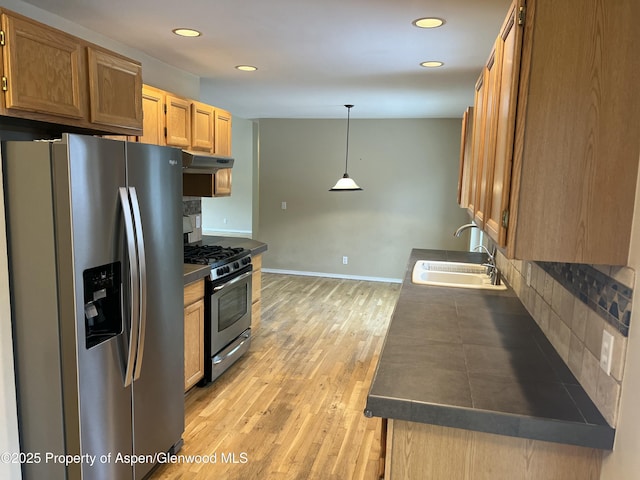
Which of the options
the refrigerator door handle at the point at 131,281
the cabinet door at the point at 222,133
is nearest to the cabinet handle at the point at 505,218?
the refrigerator door handle at the point at 131,281

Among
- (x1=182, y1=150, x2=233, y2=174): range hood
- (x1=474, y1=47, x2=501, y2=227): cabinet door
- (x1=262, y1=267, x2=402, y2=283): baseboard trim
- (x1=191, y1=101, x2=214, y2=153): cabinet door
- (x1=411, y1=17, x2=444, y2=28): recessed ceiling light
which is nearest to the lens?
(x1=474, y1=47, x2=501, y2=227): cabinet door

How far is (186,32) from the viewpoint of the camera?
2.69m

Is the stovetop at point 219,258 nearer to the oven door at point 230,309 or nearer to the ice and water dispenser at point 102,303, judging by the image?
the oven door at point 230,309

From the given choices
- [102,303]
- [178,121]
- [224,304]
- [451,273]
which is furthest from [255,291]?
[102,303]

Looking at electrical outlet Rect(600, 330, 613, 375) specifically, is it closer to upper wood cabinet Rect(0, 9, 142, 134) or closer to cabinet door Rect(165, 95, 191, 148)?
upper wood cabinet Rect(0, 9, 142, 134)

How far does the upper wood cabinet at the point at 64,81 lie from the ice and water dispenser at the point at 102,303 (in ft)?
2.45

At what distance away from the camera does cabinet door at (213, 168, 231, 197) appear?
12.7 feet

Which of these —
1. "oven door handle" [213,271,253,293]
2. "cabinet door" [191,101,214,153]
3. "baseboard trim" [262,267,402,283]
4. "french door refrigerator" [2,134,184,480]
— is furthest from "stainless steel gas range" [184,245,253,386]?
"baseboard trim" [262,267,402,283]

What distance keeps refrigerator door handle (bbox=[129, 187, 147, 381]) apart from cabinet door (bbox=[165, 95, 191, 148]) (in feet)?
4.89

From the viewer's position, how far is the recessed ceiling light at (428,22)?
241 cm

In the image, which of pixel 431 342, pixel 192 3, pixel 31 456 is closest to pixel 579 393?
pixel 431 342

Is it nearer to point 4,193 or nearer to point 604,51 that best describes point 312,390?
point 4,193

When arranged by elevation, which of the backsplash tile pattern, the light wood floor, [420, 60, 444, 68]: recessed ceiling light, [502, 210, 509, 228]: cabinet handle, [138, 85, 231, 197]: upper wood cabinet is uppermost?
[420, 60, 444, 68]: recessed ceiling light

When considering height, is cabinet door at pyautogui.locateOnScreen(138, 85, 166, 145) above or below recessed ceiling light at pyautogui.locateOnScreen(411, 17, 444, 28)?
below
